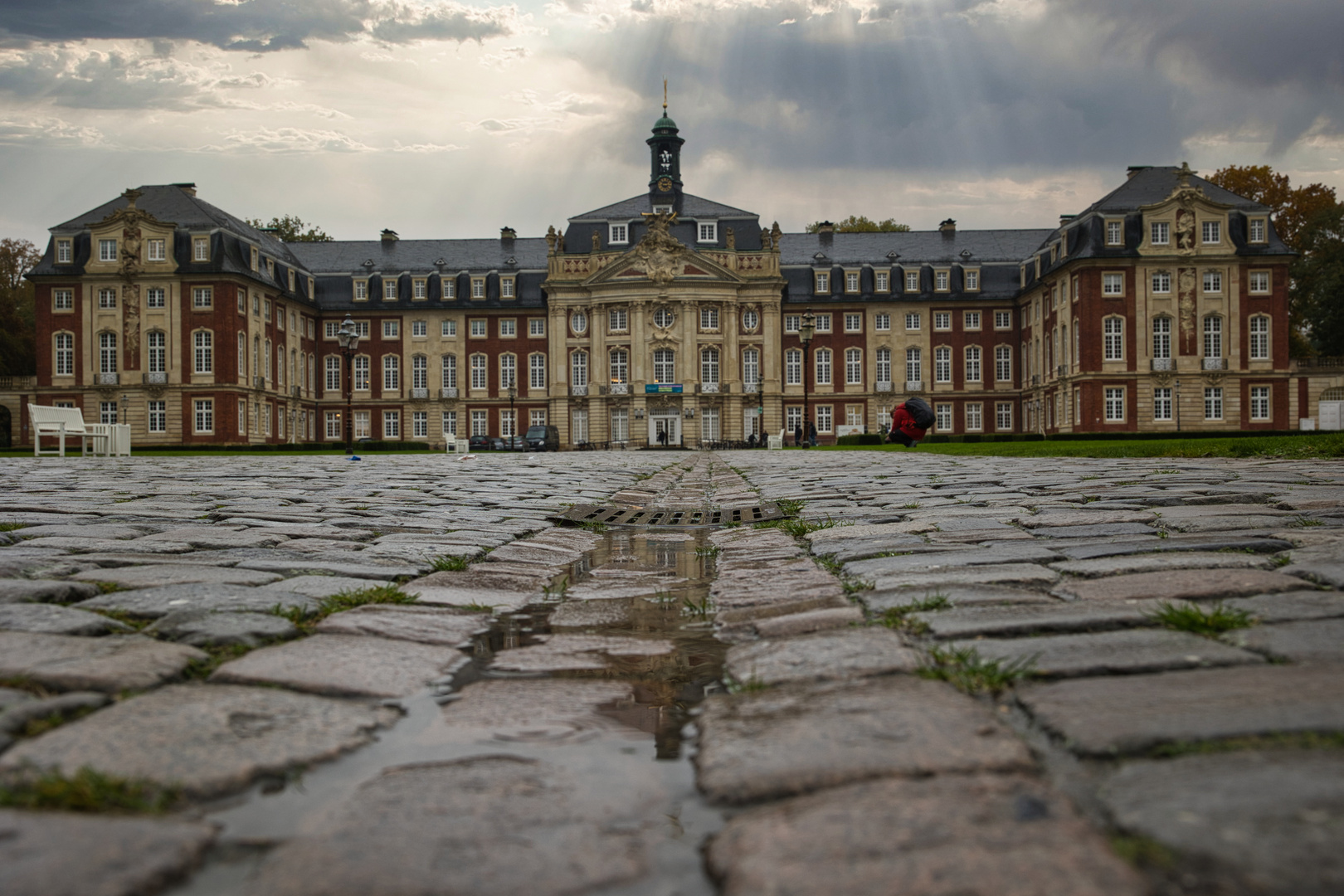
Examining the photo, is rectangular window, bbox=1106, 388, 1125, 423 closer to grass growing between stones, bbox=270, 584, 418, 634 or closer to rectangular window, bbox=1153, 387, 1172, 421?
rectangular window, bbox=1153, 387, 1172, 421

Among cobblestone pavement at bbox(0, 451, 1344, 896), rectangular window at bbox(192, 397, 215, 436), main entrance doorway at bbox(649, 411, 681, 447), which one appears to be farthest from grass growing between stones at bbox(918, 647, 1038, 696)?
main entrance doorway at bbox(649, 411, 681, 447)

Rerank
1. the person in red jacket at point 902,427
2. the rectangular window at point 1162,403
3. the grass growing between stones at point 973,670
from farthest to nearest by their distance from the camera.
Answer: the rectangular window at point 1162,403
the person in red jacket at point 902,427
the grass growing between stones at point 973,670

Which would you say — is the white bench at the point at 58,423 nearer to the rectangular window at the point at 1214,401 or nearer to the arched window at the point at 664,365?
the arched window at the point at 664,365

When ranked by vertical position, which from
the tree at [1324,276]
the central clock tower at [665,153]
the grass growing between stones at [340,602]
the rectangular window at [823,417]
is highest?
the central clock tower at [665,153]

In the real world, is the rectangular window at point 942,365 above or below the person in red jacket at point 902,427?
above

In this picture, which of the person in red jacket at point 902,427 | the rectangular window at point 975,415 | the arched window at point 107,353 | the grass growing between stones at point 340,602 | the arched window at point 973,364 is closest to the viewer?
the grass growing between stones at point 340,602

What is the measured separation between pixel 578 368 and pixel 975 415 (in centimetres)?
2524

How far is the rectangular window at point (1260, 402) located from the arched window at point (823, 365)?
23393 millimetres

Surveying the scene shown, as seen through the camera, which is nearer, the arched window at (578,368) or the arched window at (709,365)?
the arched window at (709,365)

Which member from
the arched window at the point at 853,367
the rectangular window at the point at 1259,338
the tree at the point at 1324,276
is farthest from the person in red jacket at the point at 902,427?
the tree at the point at 1324,276

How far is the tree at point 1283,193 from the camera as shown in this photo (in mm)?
58625

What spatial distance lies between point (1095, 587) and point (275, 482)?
1010 centimetres

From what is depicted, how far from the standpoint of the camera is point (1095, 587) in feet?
11.1

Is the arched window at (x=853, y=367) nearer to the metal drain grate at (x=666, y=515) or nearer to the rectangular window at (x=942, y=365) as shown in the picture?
the rectangular window at (x=942, y=365)
